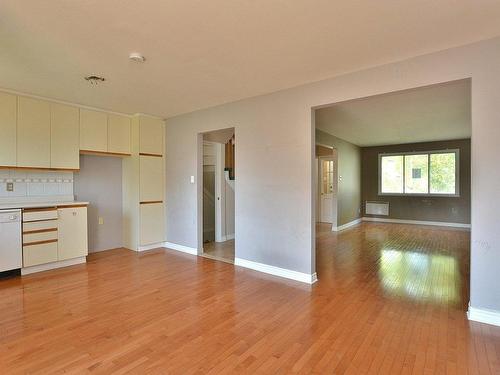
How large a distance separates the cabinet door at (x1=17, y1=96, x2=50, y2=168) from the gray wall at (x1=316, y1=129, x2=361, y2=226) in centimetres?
498

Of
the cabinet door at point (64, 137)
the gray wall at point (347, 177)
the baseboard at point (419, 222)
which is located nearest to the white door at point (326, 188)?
the gray wall at point (347, 177)

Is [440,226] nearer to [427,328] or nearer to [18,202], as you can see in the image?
[427,328]

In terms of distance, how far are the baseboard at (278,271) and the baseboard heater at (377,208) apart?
6.12 m

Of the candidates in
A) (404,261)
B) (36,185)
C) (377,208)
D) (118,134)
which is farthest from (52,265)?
(377,208)

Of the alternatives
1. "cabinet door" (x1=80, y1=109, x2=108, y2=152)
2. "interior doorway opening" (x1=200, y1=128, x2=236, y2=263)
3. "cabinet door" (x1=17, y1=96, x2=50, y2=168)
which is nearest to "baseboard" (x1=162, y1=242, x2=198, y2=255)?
"interior doorway opening" (x1=200, y1=128, x2=236, y2=263)

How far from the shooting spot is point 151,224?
508 centimetres

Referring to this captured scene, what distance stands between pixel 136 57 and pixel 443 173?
8410mm

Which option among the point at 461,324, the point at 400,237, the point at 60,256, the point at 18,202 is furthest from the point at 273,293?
the point at 400,237

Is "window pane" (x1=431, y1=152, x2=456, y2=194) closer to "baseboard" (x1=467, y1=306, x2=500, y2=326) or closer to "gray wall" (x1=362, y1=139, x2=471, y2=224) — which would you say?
"gray wall" (x1=362, y1=139, x2=471, y2=224)

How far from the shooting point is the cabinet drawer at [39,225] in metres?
3.62

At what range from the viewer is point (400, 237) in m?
6.24

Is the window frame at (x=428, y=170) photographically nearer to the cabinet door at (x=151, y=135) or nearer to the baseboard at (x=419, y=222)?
the baseboard at (x=419, y=222)

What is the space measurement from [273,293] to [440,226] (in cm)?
674

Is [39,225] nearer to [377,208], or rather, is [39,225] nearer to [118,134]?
[118,134]
